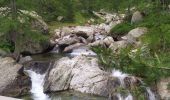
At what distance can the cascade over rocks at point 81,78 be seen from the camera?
2444 cm

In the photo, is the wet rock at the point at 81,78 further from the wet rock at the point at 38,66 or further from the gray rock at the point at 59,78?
the wet rock at the point at 38,66

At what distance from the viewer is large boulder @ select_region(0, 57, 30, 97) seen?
25.2 m

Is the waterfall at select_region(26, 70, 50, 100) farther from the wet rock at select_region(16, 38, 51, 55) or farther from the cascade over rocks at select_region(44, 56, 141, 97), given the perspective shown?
the wet rock at select_region(16, 38, 51, 55)

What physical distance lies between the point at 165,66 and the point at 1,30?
1541cm

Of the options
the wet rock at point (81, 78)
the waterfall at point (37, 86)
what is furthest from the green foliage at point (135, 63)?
the waterfall at point (37, 86)

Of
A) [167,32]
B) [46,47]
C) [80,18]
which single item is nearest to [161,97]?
[167,32]

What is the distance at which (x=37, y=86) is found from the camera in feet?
89.6

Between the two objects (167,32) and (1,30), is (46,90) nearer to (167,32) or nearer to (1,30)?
(1,30)

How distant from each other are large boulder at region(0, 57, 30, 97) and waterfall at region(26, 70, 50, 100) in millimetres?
563

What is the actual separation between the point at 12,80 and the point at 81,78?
4711 mm

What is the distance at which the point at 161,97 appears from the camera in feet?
71.7

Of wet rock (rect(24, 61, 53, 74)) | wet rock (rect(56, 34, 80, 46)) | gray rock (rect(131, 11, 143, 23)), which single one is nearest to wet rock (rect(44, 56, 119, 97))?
wet rock (rect(24, 61, 53, 74))

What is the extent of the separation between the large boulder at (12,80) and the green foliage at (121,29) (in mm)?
22617

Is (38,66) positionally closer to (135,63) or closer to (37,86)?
(37,86)
